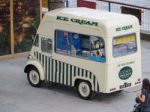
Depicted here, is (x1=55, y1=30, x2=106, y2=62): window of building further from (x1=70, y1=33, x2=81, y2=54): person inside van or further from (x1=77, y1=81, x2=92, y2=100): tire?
(x1=77, y1=81, x2=92, y2=100): tire

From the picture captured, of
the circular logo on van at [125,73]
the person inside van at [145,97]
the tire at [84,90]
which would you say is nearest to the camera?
the person inside van at [145,97]

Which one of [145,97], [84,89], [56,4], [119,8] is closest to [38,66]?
[84,89]

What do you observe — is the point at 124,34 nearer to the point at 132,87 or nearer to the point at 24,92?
the point at 132,87

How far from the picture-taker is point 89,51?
1486 centimetres

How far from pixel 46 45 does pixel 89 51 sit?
1471mm

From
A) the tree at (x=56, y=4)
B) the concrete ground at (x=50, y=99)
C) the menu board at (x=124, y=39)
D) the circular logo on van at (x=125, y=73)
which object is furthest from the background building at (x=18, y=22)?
the circular logo on van at (x=125, y=73)

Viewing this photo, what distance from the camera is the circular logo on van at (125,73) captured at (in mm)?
14852

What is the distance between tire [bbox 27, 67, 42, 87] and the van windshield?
2.46 metres

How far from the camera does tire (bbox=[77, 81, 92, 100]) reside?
14953 mm

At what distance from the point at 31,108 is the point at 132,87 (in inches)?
118

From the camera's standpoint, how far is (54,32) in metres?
15.5

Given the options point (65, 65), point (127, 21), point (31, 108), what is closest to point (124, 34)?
point (127, 21)

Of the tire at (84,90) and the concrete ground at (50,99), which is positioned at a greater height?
the tire at (84,90)

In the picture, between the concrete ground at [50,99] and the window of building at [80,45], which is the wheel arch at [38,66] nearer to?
the concrete ground at [50,99]
